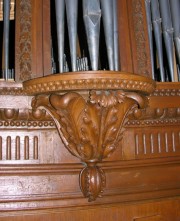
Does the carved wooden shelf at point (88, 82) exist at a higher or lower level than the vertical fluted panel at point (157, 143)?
higher

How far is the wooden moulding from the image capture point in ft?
4.43

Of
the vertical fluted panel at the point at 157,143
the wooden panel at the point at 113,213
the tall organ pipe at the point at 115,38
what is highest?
the tall organ pipe at the point at 115,38

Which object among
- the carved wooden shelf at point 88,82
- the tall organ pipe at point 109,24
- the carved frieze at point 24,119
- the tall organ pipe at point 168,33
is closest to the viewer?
the carved wooden shelf at point 88,82

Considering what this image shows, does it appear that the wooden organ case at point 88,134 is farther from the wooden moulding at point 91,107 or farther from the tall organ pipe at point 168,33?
the tall organ pipe at point 168,33

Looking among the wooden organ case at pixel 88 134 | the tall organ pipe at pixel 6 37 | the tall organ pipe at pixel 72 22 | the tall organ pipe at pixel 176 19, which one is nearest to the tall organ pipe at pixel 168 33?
the tall organ pipe at pixel 176 19

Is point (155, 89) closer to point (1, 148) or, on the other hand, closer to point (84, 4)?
point (84, 4)

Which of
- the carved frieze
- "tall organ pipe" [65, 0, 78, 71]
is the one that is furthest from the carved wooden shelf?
"tall organ pipe" [65, 0, 78, 71]

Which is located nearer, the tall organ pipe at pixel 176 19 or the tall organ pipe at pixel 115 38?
the tall organ pipe at pixel 115 38

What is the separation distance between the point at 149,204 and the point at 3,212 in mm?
732

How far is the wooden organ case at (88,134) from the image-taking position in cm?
143

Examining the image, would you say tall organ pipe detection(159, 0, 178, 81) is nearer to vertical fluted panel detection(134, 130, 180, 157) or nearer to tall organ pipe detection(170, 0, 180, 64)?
tall organ pipe detection(170, 0, 180, 64)

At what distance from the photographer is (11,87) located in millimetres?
1466

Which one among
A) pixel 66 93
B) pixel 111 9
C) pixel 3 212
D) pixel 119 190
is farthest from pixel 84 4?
pixel 3 212

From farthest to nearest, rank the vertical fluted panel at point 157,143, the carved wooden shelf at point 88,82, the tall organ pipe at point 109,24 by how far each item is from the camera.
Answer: the vertical fluted panel at point 157,143 < the tall organ pipe at point 109,24 < the carved wooden shelf at point 88,82
